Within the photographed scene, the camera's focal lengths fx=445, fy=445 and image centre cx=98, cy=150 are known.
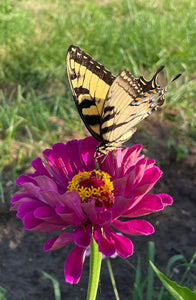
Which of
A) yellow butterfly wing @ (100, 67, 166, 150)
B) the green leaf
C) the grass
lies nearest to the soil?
the grass

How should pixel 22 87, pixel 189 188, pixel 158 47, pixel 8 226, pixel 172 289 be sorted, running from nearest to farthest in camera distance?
pixel 172 289 < pixel 8 226 < pixel 189 188 < pixel 22 87 < pixel 158 47

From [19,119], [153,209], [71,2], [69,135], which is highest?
[71,2]

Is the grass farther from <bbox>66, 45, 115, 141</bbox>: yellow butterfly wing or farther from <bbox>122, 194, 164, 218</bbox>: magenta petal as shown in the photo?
<bbox>122, 194, 164, 218</bbox>: magenta petal

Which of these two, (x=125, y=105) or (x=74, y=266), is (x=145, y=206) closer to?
(x=74, y=266)

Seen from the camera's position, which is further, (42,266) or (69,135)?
(69,135)

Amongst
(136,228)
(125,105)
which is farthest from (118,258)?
(136,228)

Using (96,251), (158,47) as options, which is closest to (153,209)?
(96,251)

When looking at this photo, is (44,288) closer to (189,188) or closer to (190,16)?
(189,188)

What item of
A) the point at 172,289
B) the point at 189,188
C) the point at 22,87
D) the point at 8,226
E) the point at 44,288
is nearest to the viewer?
the point at 172,289

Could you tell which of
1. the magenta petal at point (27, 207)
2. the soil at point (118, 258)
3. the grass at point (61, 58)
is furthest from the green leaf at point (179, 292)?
the grass at point (61, 58)
